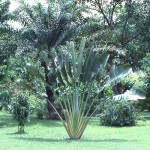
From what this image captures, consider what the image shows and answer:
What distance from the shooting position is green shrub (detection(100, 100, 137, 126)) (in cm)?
1672

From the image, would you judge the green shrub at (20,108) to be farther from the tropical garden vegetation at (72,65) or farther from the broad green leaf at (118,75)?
the broad green leaf at (118,75)

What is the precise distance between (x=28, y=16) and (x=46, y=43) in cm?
158

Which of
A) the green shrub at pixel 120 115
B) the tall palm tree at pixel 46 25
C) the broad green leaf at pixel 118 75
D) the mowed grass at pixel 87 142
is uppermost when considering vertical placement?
the tall palm tree at pixel 46 25

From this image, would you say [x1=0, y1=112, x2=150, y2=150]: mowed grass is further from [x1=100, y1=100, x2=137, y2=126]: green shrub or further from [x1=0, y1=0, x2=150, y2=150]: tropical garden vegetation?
[x1=100, y1=100, x2=137, y2=126]: green shrub

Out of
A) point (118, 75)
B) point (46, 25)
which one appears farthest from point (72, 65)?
point (46, 25)

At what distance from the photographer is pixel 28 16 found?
1833 centimetres

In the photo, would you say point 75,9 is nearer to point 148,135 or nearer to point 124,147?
point 148,135

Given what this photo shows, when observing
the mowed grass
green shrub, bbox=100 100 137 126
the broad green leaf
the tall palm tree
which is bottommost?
the mowed grass

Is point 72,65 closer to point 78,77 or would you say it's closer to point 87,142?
point 78,77

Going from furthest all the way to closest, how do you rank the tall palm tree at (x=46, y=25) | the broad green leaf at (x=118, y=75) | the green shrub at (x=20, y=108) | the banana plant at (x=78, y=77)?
the tall palm tree at (x=46, y=25)
the green shrub at (x=20, y=108)
the broad green leaf at (x=118, y=75)
the banana plant at (x=78, y=77)

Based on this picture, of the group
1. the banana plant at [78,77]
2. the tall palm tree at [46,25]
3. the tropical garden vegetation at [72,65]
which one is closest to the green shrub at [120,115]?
the tropical garden vegetation at [72,65]

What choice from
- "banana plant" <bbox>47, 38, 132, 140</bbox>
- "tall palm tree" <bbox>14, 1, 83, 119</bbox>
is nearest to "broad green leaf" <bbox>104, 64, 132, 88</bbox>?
"banana plant" <bbox>47, 38, 132, 140</bbox>

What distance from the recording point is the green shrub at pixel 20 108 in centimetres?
1370

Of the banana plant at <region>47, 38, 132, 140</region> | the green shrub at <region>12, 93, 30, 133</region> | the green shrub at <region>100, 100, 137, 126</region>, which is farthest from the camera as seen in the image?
the green shrub at <region>100, 100, 137, 126</region>
